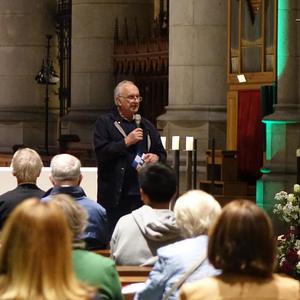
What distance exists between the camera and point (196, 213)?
6.32 metres

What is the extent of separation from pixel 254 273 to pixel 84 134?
1811 cm

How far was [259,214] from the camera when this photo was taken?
5.13 metres

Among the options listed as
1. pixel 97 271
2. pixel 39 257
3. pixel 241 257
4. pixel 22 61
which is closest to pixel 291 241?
pixel 97 271

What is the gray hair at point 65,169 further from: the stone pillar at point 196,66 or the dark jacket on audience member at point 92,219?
the stone pillar at point 196,66

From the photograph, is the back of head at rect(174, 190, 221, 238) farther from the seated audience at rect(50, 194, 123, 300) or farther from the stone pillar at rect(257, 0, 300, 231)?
the stone pillar at rect(257, 0, 300, 231)

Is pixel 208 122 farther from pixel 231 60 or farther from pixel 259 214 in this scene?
pixel 259 214

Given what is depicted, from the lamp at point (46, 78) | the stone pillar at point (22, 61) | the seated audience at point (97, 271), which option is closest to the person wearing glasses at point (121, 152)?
the seated audience at point (97, 271)

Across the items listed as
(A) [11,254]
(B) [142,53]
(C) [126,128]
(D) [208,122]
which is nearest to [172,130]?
(D) [208,122]

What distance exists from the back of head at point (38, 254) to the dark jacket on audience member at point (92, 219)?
3.44 metres

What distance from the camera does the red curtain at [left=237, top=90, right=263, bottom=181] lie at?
60.5 ft

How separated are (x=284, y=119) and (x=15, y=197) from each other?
769cm

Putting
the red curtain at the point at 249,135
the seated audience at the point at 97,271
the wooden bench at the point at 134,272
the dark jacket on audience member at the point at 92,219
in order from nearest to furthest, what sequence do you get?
the seated audience at the point at 97,271 < the wooden bench at the point at 134,272 < the dark jacket on audience member at the point at 92,219 < the red curtain at the point at 249,135

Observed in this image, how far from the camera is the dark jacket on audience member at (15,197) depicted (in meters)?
8.60

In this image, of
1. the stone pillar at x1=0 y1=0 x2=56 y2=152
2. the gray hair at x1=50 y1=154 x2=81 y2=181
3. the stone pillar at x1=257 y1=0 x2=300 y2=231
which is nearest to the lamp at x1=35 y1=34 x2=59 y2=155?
the stone pillar at x1=0 y1=0 x2=56 y2=152
